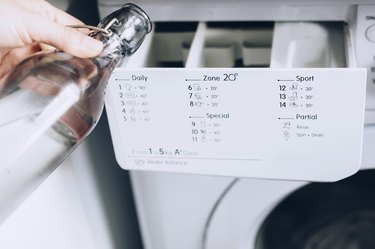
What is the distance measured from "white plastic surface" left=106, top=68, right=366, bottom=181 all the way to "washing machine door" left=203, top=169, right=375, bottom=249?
129 mm

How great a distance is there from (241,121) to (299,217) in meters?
0.41

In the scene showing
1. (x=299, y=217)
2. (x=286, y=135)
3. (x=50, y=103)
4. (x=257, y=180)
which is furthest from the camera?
(x=299, y=217)

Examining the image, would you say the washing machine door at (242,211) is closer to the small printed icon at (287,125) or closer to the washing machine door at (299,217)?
the washing machine door at (299,217)

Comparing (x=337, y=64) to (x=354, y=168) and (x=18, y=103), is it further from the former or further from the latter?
(x=18, y=103)

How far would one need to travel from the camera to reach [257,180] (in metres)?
0.68

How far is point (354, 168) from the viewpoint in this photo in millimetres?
560

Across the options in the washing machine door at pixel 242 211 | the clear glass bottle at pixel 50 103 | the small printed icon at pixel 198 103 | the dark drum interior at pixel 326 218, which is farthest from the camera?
the dark drum interior at pixel 326 218

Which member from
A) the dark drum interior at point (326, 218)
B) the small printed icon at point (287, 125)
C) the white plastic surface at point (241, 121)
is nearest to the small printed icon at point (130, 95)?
the white plastic surface at point (241, 121)

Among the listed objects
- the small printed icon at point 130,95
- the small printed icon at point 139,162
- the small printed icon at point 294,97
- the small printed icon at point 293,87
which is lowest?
the small printed icon at point 139,162

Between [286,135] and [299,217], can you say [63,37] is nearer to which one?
[286,135]

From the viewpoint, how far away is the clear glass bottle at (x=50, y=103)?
0.44 meters

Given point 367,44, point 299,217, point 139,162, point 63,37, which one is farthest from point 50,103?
point 299,217

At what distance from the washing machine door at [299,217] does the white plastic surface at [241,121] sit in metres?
0.13

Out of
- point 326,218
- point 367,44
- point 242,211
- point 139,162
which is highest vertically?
→ point 367,44
